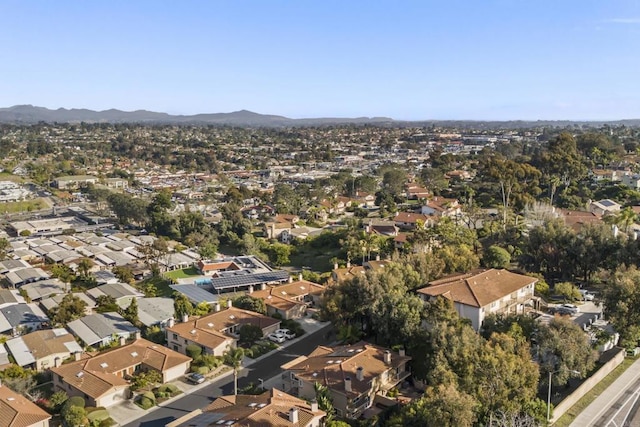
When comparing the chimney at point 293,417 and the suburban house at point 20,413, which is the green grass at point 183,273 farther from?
the chimney at point 293,417

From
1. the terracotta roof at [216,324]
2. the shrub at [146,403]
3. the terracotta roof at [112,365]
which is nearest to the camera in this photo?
the shrub at [146,403]

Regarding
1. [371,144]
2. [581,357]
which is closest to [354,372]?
[581,357]

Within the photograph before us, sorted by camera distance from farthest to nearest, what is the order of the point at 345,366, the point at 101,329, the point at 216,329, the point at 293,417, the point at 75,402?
the point at 101,329 → the point at 216,329 → the point at 345,366 → the point at 75,402 → the point at 293,417

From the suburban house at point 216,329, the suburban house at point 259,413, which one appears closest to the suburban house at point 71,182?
the suburban house at point 216,329

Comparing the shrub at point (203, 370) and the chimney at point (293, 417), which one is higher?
the chimney at point (293, 417)

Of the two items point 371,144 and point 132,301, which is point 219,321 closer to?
point 132,301

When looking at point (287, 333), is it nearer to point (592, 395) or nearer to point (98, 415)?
point (98, 415)

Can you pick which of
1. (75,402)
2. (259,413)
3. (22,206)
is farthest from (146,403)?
(22,206)
